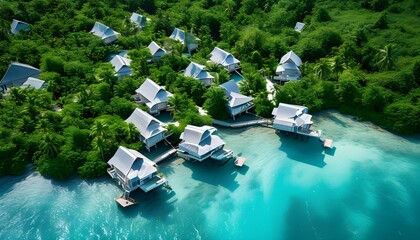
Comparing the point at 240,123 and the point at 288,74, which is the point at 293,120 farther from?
Result: the point at 288,74

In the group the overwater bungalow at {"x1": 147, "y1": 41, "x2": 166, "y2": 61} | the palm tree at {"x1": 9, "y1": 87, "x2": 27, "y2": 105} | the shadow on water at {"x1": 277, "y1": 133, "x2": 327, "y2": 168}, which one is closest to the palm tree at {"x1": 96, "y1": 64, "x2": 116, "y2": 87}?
the overwater bungalow at {"x1": 147, "y1": 41, "x2": 166, "y2": 61}

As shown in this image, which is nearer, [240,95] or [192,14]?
[240,95]

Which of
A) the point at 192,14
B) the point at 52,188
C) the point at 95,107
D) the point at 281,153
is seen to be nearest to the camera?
the point at 52,188

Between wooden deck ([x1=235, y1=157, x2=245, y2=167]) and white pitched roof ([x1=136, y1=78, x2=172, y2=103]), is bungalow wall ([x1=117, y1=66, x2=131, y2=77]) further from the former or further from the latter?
wooden deck ([x1=235, y1=157, x2=245, y2=167])

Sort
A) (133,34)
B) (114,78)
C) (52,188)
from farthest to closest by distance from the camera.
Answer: (133,34) < (114,78) < (52,188)

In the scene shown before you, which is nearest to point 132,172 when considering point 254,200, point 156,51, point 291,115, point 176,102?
point 254,200

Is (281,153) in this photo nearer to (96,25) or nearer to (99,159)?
(99,159)

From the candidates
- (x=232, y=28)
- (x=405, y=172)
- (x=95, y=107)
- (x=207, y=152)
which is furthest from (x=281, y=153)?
(x=232, y=28)
